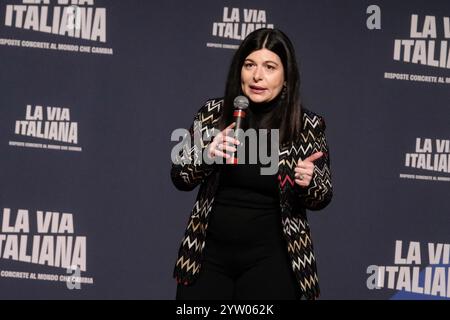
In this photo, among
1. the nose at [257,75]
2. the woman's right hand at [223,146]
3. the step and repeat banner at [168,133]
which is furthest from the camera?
the step and repeat banner at [168,133]

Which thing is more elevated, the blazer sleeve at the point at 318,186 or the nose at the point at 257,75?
the nose at the point at 257,75

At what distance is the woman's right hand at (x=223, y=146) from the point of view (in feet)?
5.80

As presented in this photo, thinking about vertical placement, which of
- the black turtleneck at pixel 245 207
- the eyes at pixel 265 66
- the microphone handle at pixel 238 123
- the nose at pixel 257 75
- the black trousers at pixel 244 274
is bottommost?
the black trousers at pixel 244 274

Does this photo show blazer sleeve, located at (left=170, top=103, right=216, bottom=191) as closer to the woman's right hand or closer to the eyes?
the woman's right hand

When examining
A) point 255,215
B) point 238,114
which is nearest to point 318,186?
point 255,215

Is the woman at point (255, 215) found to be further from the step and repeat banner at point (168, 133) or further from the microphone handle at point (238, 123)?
the step and repeat banner at point (168, 133)

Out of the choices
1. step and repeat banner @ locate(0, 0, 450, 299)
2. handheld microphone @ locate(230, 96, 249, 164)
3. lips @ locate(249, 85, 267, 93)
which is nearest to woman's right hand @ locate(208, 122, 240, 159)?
handheld microphone @ locate(230, 96, 249, 164)

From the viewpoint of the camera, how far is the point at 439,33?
3686 millimetres

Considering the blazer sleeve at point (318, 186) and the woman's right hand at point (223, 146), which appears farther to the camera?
the blazer sleeve at point (318, 186)

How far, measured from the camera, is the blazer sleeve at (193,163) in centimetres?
193

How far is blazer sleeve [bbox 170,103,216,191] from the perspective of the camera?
1929 mm

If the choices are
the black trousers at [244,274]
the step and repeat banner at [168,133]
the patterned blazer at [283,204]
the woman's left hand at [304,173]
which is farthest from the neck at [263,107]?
the step and repeat banner at [168,133]

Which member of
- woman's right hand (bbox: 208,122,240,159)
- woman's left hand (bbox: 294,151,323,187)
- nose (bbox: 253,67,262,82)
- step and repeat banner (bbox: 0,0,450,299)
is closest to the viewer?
woman's right hand (bbox: 208,122,240,159)

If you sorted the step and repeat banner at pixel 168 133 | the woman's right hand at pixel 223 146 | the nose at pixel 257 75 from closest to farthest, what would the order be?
the woman's right hand at pixel 223 146 < the nose at pixel 257 75 < the step and repeat banner at pixel 168 133
